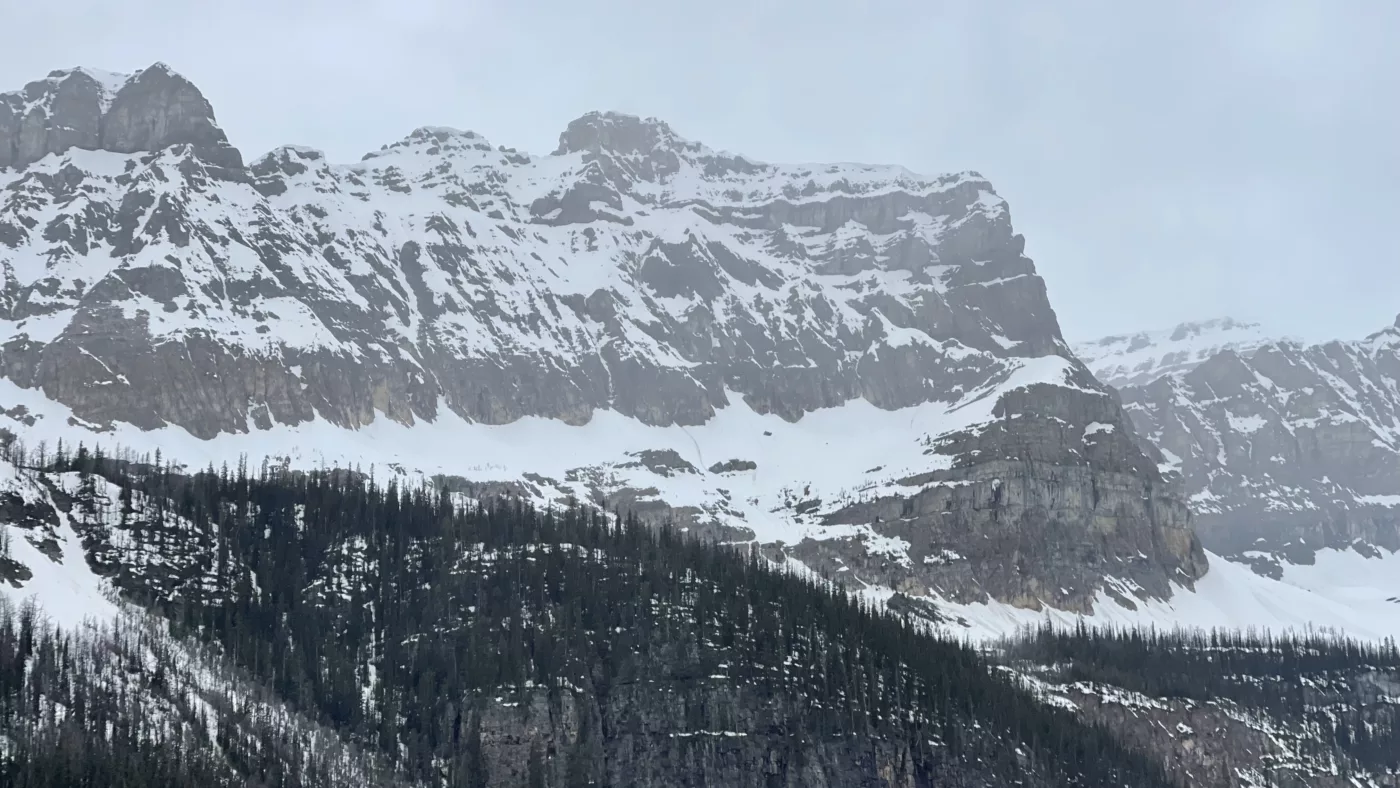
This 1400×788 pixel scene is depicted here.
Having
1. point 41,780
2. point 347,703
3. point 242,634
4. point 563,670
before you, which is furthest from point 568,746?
point 41,780

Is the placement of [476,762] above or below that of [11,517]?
below

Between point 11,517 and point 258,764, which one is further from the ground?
point 11,517

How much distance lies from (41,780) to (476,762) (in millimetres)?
54114

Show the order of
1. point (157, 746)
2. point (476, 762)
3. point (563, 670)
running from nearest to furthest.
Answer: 1. point (157, 746)
2. point (476, 762)
3. point (563, 670)

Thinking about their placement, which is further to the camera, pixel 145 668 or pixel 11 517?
pixel 11 517

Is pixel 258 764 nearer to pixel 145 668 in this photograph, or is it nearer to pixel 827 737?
pixel 145 668

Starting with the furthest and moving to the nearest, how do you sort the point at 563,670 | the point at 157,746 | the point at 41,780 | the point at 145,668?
the point at 563,670 < the point at 145,668 < the point at 157,746 < the point at 41,780

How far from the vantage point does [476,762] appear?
185000mm

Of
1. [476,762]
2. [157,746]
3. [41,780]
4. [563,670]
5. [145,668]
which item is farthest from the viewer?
[563,670]

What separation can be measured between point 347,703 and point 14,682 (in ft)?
128

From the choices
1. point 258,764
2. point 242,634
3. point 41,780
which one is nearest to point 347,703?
point 242,634

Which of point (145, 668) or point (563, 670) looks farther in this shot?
point (563, 670)

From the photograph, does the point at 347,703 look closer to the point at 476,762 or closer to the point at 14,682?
the point at 476,762

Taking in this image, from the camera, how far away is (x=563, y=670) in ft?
648
